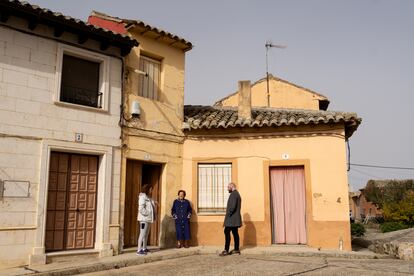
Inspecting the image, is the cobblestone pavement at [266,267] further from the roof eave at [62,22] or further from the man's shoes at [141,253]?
the roof eave at [62,22]

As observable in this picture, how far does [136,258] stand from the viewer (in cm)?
952

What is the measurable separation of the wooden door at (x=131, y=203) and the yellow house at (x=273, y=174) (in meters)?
1.66

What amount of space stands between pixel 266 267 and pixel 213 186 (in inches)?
164

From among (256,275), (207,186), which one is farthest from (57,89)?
(256,275)

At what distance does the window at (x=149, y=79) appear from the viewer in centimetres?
1165

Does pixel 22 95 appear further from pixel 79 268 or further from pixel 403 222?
pixel 403 222

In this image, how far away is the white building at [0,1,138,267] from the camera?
8648mm

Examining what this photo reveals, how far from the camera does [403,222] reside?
80.8 feet

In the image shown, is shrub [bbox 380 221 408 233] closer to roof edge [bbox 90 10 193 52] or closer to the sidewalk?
the sidewalk

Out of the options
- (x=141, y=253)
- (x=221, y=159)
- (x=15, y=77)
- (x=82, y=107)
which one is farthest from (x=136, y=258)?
(x=15, y=77)

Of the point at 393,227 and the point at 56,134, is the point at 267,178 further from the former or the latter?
the point at 393,227

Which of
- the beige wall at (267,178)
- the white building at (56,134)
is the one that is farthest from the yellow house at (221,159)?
the white building at (56,134)

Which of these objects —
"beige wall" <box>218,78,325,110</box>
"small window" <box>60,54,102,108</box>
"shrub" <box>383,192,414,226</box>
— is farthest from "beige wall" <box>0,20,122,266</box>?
"shrub" <box>383,192,414,226</box>

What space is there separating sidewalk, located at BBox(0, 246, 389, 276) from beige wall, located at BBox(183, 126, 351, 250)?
1.95 ft
